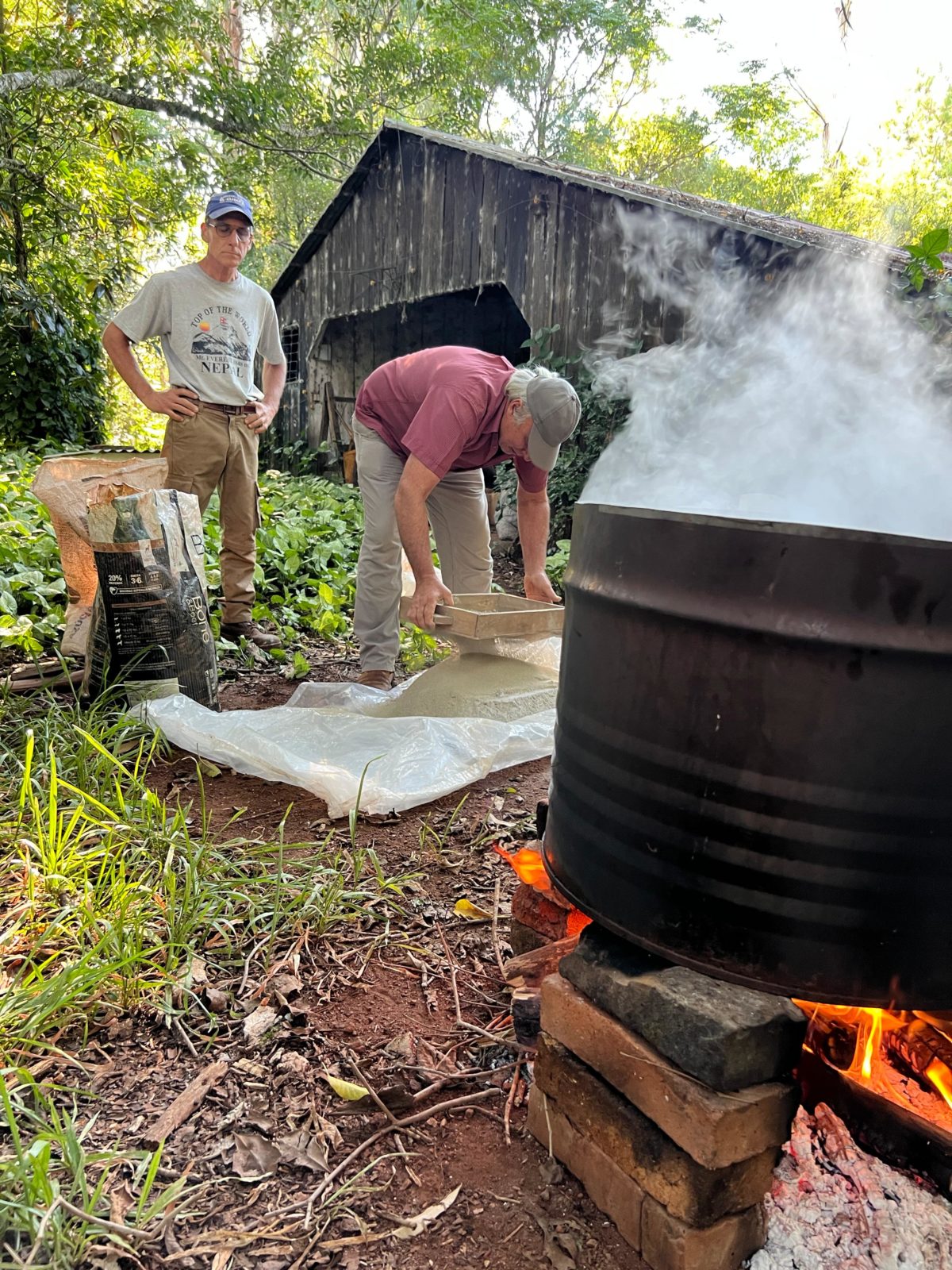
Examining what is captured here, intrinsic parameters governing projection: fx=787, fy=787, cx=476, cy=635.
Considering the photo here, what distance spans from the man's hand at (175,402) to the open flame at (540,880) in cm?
327

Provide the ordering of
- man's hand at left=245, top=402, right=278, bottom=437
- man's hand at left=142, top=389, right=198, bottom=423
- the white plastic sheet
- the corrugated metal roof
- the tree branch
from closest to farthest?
the white plastic sheet
man's hand at left=142, top=389, right=198, bottom=423
man's hand at left=245, top=402, right=278, bottom=437
the corrugated metal roof
the tree branch

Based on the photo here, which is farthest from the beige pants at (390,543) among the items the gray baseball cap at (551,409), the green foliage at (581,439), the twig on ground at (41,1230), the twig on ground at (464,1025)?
the green foliage at (581,439)

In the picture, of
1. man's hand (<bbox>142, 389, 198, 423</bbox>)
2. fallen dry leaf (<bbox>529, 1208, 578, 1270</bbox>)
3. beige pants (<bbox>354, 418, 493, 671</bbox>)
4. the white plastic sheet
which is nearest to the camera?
fallen dry leaf (<bbox>529, 1208, 578, 1270</bbox>)

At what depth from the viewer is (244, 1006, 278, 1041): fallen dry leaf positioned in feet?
5.60

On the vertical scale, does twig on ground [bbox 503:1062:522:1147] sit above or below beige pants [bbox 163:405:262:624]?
below

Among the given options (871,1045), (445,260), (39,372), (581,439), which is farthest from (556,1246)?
(39,372)

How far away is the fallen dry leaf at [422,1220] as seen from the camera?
1277 millimetres

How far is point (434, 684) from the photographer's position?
3.60 meters

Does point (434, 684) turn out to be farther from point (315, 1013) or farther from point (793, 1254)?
point (793, 1254)

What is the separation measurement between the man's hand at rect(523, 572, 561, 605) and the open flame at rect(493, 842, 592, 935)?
2.25m

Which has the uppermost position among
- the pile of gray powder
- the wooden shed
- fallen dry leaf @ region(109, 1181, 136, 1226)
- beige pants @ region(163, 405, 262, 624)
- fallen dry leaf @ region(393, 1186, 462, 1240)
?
the wooden shed

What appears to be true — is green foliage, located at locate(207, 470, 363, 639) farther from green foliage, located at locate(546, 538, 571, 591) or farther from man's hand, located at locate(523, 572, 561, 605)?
green foliage, located at locate(546, 538, 571, 591)

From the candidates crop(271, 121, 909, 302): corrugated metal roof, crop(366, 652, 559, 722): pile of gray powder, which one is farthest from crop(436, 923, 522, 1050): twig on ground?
crop(271, 121, 909, 302): corrugated metal roof

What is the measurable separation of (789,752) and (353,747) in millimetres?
2210
